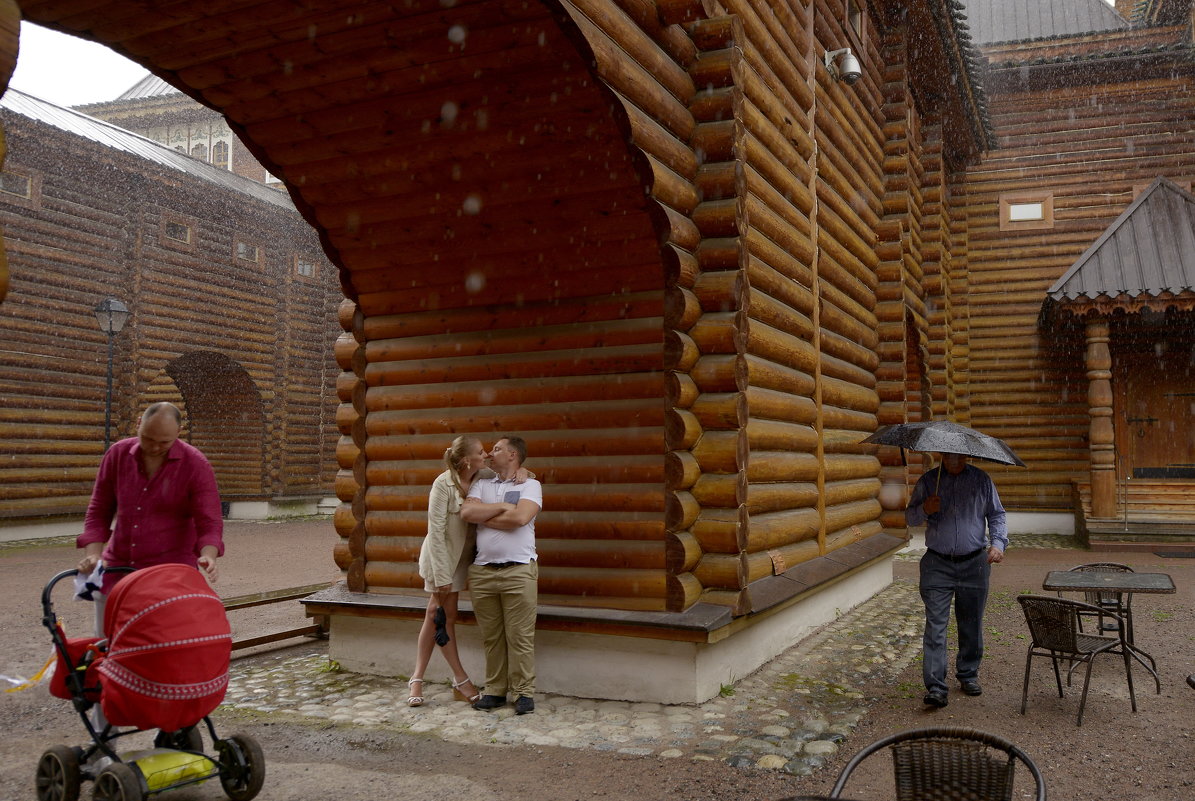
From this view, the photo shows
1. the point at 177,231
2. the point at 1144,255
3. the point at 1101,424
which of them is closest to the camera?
the point at 1101,424

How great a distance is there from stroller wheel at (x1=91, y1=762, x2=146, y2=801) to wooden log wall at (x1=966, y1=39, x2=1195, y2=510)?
59.3 feet

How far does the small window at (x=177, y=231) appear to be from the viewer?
69.0 ft

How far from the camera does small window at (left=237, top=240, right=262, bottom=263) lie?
23.2 meters

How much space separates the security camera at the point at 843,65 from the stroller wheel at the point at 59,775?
9.41 metres

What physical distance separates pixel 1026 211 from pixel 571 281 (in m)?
15.9

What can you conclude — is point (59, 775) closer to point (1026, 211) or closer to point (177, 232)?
point (177, 232)

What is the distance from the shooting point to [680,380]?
6492mm

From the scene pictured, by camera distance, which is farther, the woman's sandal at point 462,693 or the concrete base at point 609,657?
the woman's sandal at point 462,693

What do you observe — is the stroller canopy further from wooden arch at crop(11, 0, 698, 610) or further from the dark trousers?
the dark trousers

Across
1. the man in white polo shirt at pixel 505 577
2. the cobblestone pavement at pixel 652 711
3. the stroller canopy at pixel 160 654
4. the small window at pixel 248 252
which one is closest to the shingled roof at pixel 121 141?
the small window at pixel 248 252

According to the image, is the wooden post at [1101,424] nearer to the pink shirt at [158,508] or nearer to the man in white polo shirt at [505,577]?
the man in white polo shirt at [505,577]

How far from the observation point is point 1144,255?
16.3m

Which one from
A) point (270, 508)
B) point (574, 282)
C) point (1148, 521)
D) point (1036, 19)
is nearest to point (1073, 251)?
point (1148, 521)

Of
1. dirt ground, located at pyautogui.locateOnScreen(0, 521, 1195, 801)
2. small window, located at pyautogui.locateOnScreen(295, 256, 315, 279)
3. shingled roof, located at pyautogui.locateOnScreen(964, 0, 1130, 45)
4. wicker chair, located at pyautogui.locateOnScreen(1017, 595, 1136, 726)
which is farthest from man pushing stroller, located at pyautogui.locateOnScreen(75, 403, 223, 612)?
shingled roof, located at pyautogui.locateOnScreen(964, 0, 1130, 45)
